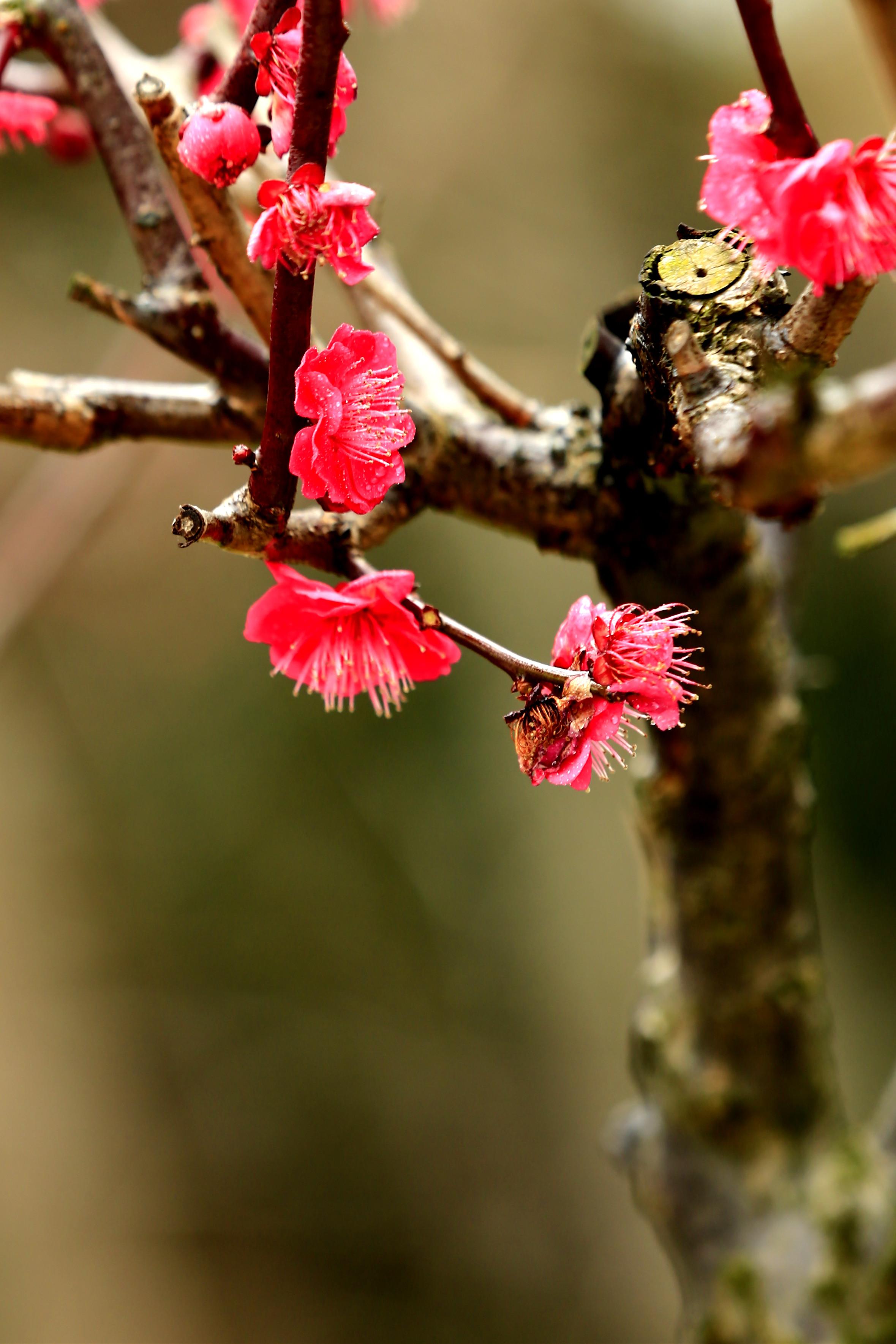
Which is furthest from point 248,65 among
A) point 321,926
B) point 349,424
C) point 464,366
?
point 321,926

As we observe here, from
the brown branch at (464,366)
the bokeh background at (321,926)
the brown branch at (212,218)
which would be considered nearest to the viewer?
the brown branch at (212,218)

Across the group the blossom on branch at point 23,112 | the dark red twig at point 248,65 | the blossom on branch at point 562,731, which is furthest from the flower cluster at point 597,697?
the blossom on branch at point 23,112

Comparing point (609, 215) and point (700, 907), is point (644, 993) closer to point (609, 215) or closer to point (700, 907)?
point (700, 907)

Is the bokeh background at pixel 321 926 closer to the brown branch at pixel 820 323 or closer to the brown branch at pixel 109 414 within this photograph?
the brown branch at pixel 109 414

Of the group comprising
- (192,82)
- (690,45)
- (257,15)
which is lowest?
(257,15)

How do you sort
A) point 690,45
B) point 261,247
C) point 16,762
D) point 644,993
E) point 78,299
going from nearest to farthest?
point 261,247 → point 78,299 → point 644,993 → point 16,762 → point 690,45

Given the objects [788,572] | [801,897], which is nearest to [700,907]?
[801,897]
